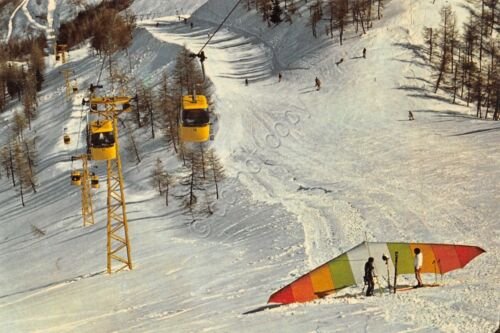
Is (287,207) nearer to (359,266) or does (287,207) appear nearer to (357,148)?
(357,148)

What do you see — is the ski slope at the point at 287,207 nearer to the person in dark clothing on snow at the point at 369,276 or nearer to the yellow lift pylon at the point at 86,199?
the person in dark clothing on snow at the point at 369,276

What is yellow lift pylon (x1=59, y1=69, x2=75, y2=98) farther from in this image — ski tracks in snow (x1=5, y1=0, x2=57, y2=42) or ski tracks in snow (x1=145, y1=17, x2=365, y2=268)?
ski tracks in snow (x1=5, y1=0, x2=57, y2=42)

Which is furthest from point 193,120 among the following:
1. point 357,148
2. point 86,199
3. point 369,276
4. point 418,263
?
point 86,199

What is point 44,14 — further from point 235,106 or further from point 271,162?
point 271,162

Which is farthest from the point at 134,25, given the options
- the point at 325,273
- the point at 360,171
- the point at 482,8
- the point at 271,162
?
the point at 325,273

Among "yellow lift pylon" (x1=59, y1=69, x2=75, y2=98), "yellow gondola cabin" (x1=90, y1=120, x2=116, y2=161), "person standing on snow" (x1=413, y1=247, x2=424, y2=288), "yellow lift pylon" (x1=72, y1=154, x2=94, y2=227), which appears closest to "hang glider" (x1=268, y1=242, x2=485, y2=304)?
"person standing on snow" (x1=413, y1=247, x2=424, y2=288)
